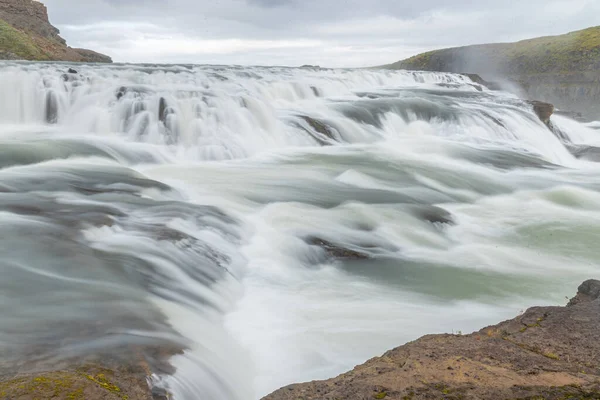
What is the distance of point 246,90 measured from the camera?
63.1ft

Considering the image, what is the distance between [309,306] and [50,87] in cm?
1343

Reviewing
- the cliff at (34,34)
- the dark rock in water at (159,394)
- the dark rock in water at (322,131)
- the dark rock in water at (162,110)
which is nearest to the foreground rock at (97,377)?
the dark rock in water at (159,394)

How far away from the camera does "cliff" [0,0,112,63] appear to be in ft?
155

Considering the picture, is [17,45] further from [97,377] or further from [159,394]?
[159,394]

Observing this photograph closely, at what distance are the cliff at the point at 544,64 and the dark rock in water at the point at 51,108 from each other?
41.2m

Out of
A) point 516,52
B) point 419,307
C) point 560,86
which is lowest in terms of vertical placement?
point 419,307

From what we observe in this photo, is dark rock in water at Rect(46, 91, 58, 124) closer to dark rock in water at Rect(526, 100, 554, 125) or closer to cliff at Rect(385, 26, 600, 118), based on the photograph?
dark rock in water at Rect(526, 100, 554, 125)

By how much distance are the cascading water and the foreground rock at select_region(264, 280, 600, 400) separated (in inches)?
47.9

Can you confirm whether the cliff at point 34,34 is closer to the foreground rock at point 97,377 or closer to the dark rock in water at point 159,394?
the foreground rock at point 97,377

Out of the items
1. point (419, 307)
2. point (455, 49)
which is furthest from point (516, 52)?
point (419, 307)

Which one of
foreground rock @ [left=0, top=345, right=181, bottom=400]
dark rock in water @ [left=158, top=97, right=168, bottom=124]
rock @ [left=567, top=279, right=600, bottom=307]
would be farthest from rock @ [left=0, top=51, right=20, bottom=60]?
rock @ [left=567, top=279, right=600, bottom=307]

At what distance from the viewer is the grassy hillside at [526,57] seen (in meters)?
63.9

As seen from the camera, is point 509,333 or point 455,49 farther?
point 455,49

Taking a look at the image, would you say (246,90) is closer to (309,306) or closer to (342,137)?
(342,137)
